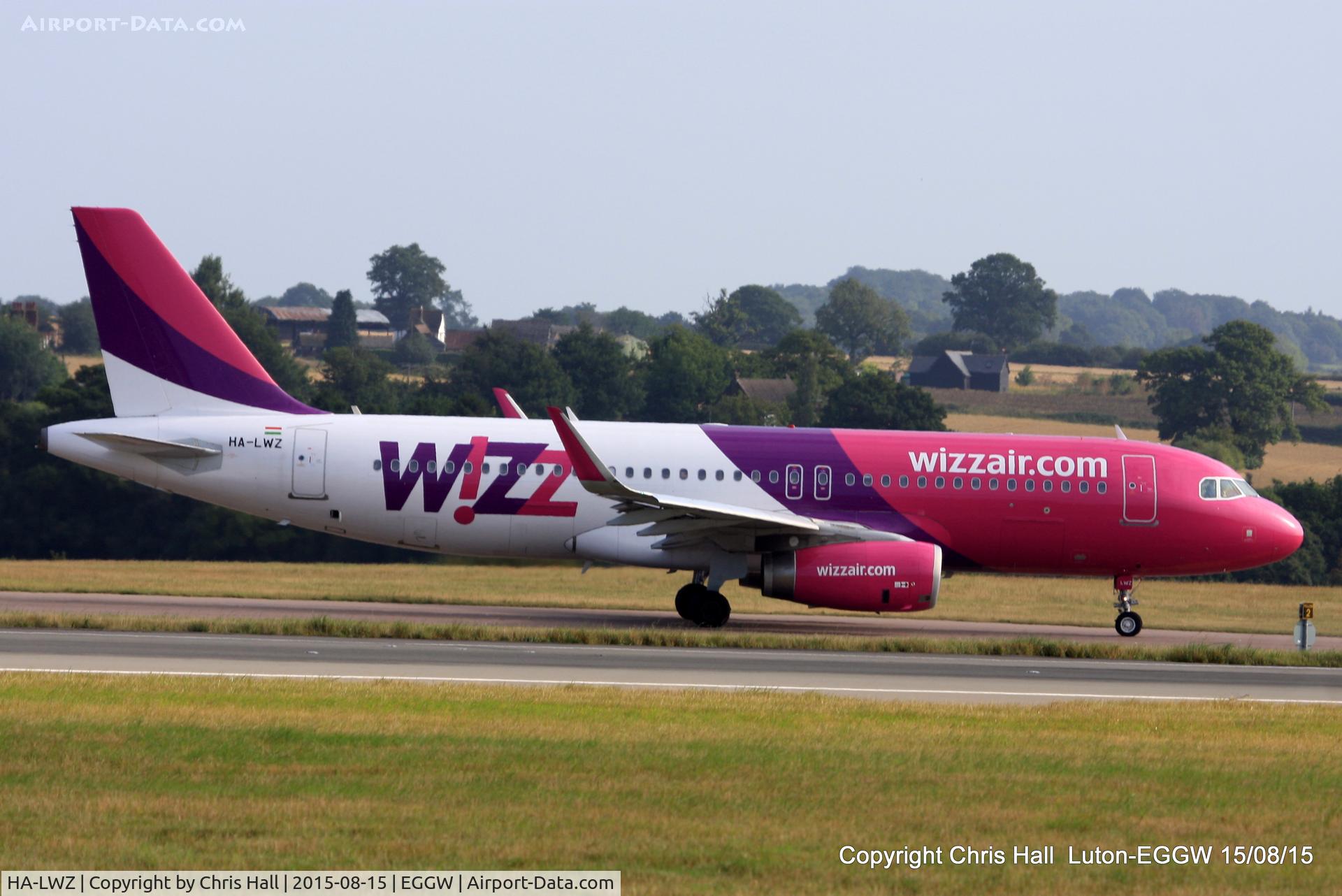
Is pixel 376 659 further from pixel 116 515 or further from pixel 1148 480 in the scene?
pixel 116 515

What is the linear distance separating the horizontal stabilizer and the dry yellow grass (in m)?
52.7

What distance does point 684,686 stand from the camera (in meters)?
18.8

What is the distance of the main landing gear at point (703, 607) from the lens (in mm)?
26547

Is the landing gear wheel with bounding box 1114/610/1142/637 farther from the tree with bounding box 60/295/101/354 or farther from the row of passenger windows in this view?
the tree with bounding box 60/295/101/354

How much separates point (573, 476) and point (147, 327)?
26.4 feet

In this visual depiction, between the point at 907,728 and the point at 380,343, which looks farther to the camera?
the point at 380,343

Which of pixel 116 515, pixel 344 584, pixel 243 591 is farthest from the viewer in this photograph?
pixel 116 515

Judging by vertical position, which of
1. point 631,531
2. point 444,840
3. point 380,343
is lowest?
point 444,840

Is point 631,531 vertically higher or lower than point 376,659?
higher

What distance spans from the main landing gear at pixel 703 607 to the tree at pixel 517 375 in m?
45.9

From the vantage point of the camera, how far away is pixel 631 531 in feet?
87.1

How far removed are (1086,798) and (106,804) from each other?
7.23 metres

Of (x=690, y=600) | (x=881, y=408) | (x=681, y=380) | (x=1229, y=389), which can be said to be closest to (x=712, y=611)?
(x=690, y=600)

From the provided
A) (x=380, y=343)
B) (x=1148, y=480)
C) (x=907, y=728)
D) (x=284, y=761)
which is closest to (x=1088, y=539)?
(x=1148, y=480)
